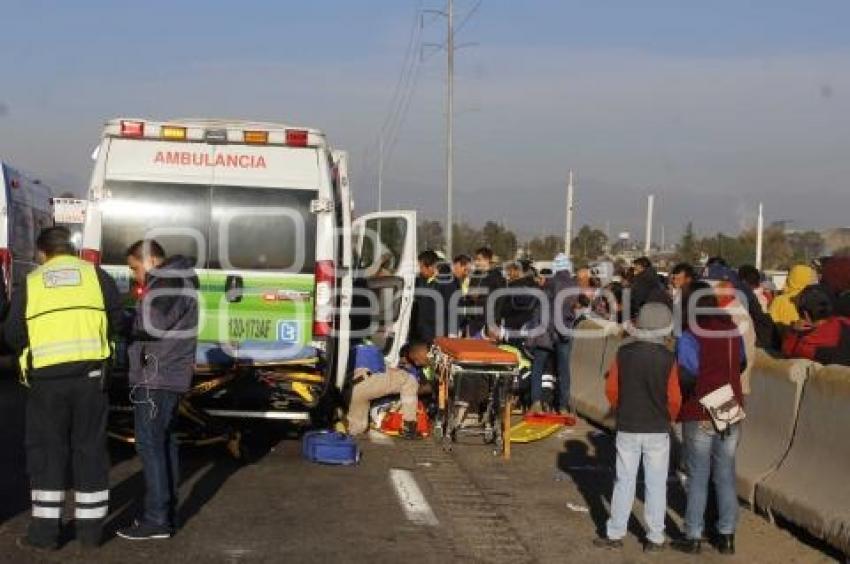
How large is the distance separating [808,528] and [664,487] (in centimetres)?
97

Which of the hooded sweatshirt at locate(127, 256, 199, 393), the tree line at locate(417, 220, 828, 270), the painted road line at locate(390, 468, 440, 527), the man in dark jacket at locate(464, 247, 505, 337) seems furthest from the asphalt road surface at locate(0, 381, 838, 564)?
the tree line at locate(417, 220, 828, 270)

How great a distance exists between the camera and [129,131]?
35.0 feet

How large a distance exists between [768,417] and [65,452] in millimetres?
5359

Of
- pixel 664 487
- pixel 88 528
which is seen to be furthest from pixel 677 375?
pixel 88 528

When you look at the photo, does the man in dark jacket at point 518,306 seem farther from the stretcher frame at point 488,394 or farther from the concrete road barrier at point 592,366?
the stretcher frame at point 488,394

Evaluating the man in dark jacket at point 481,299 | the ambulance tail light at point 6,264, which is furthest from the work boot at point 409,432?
the ambulance tail light at point 6,264

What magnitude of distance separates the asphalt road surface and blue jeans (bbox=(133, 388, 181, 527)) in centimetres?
21

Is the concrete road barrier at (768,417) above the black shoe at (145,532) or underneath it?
above

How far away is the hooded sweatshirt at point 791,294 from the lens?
38.3 ft

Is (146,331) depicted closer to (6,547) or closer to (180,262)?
(180,262)

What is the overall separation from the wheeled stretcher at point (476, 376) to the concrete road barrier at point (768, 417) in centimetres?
251

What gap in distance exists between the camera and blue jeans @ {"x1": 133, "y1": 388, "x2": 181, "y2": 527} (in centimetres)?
749

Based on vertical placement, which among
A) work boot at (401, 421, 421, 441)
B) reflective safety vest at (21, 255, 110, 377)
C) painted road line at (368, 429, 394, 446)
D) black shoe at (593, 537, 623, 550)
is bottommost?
painted road line at (368, 429, 394, 446)

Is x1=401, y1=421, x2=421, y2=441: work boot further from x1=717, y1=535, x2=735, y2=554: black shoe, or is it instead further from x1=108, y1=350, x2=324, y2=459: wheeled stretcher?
x1=717, y1=535, x2=735, y2=554: black shoe
